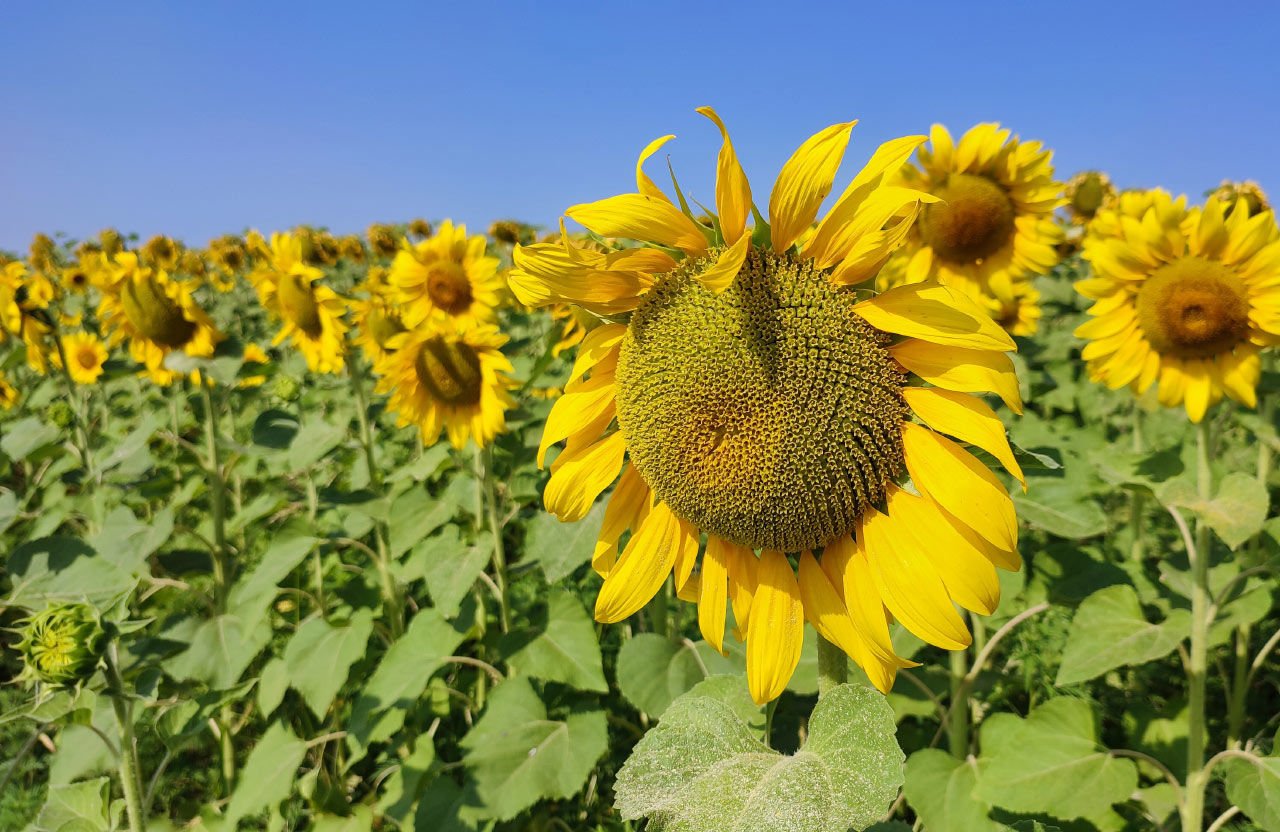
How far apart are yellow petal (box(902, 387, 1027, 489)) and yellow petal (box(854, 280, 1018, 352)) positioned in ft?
0.24

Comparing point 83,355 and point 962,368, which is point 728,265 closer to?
point 962,368

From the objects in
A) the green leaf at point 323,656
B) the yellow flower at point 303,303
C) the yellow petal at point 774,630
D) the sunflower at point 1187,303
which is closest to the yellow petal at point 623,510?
the yellow petal at point 774,630

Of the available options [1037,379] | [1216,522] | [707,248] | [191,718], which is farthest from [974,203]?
[191,718]

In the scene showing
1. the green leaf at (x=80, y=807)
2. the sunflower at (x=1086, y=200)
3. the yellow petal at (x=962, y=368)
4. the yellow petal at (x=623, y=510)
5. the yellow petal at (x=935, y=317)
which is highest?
the sunflower at (x=1086, y=200)

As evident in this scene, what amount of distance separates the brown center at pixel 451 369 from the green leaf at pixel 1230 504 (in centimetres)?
227

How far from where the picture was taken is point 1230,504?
2107mm

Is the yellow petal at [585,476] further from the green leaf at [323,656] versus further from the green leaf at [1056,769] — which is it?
the green leaf at [323,656]

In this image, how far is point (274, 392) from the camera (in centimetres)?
368

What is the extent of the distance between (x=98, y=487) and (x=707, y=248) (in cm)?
400

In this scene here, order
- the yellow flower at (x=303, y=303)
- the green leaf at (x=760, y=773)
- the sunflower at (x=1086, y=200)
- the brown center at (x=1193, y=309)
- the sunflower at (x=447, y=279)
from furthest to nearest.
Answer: the sunflower at (x=1086, y=200)
the yellow flower at (x=303, y=303)
the sunflower at (x=447, y=279)
the brown center at (x=1193, y=309)
the green leaf at (x=760, y=773)

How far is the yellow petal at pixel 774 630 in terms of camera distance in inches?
46.7

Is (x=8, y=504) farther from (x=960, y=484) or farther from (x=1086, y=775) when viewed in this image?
(x=1086, y=775)

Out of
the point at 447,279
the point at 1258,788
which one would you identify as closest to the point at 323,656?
the point at 447,279

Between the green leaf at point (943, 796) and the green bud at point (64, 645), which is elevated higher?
the green bud at point (64, 645)
